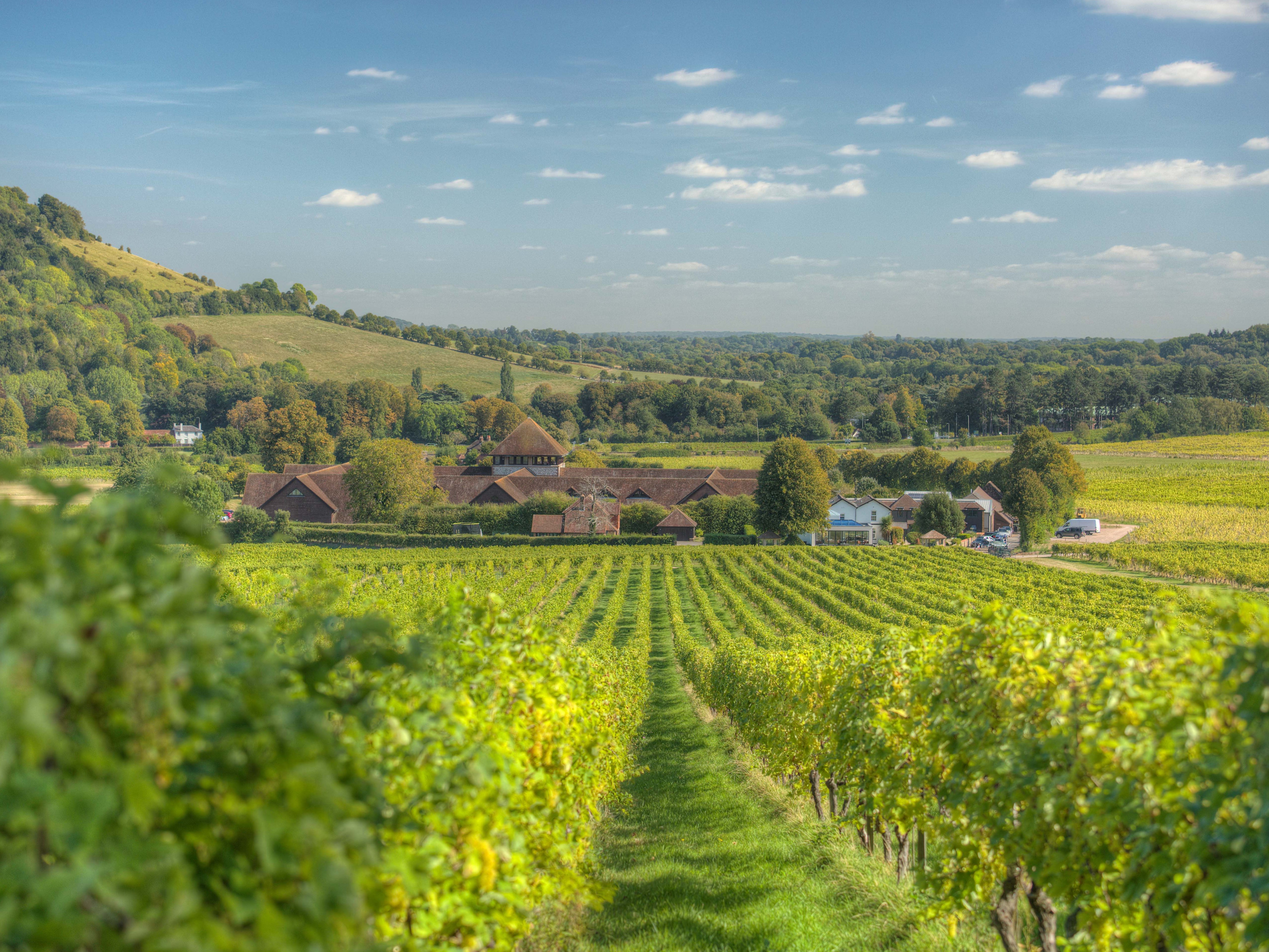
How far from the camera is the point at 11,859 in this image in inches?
57.1

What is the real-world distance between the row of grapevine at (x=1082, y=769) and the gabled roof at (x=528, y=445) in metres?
71.3

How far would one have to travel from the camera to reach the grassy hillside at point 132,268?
174 metres

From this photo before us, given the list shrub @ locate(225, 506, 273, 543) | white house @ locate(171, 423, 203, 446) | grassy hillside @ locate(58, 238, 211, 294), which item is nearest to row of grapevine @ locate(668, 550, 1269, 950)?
shrub @ locate(225, 506, 273, 543)

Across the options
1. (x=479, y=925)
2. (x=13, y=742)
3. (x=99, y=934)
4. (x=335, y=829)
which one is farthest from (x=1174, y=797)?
(x=13, y=742)

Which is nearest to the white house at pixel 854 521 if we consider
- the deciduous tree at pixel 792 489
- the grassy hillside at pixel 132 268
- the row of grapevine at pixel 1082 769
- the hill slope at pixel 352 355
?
the deciduous tree at pixel 792 489

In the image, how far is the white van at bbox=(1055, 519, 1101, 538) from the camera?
6412 cm

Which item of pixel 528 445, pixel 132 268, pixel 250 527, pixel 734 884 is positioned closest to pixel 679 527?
pixel 528 445

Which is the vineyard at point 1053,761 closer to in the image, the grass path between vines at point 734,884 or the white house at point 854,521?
the grass path between vines at point 734,884

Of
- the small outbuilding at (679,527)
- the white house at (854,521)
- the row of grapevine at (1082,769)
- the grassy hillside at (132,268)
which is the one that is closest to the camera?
the row of grapevine at (1082,769)

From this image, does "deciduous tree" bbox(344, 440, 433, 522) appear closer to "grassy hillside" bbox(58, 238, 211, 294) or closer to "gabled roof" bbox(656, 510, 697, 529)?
"gabled roof" bbox(656, 510, 697, 529)

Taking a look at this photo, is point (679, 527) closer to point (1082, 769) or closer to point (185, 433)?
point (1082, 769)

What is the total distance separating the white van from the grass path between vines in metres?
→ 61.6

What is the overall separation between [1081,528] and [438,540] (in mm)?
52615

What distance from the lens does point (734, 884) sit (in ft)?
25.9
